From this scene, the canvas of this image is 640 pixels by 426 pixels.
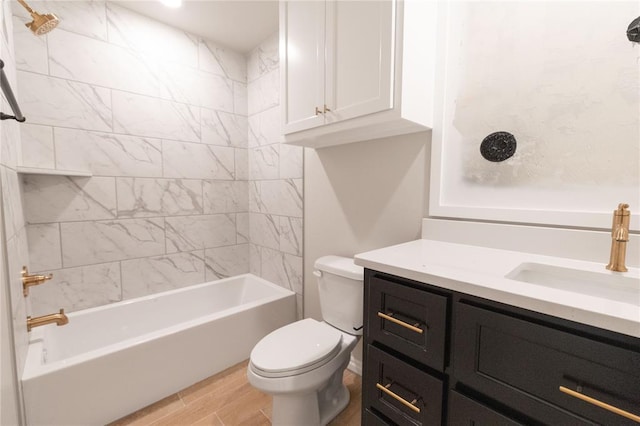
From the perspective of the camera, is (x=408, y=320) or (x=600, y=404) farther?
(x=408, y=320)

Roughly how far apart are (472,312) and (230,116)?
245cm

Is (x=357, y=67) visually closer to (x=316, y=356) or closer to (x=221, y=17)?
(x=316, y=356)

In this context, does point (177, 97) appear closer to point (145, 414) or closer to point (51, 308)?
point (51, 308)

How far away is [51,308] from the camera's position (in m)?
1.75

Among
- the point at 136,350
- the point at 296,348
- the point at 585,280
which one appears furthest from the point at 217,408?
the point at 585,280

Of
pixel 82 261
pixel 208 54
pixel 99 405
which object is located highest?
pixel 208 54

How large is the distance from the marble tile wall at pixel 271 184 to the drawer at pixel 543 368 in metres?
1.52

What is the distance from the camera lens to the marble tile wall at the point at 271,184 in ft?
7.09

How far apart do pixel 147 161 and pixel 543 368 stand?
97.5 inches

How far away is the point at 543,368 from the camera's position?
2.00 feet

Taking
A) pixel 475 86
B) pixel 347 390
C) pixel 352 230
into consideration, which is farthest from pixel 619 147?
pixel 347 390

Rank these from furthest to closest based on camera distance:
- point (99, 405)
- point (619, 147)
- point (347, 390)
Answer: point (347, 390) < point (99, 405) < point (619, 147)

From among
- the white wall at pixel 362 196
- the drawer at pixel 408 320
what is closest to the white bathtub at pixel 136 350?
the white wall at pixel 362 196

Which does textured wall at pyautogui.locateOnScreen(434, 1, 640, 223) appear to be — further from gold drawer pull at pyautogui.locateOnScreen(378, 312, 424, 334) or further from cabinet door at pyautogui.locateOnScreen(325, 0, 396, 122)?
gold drawer pull at pyautogui.locateOnScreen(378, 312, 424, 334)
